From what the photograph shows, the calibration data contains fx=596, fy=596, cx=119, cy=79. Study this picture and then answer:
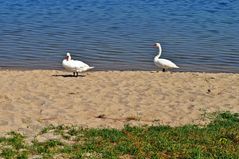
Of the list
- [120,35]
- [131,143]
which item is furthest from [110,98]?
[120,35]

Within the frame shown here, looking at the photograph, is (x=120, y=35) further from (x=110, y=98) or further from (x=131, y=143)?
(x=131, y=143)

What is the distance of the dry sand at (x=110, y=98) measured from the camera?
1191 cm

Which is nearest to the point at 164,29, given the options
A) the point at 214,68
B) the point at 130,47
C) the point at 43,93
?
the point at 130,47

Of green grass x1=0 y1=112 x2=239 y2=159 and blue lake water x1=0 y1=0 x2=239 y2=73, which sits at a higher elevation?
green grass x1=0 y1=112 x2=239 y2=159

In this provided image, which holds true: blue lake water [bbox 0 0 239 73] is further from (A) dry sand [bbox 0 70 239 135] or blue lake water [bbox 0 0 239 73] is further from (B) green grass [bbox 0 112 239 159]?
(B) green grass [bbox 0 112 239 159]

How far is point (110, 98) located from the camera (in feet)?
45.9

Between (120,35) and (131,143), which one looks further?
(120,35)

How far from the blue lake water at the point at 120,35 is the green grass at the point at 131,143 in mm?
9352

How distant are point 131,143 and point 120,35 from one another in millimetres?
16977

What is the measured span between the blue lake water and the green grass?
935 cm

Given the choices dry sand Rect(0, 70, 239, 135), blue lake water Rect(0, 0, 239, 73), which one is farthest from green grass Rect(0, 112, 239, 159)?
blue lake water Rect(0, 0, 239, 73)

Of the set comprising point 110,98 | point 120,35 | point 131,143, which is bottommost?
point 120,35

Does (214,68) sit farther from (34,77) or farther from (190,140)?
(190,140)

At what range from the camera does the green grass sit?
9.36 metres
